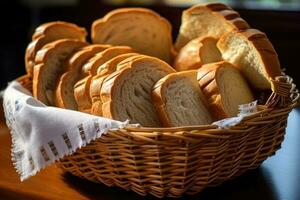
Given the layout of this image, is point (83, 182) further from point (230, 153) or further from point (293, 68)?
point (293, 68)

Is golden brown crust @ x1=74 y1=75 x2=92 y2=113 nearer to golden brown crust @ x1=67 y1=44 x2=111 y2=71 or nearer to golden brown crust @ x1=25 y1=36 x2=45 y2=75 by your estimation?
golden brown crust @ x1=67 y1=44 x2=111 y2=71

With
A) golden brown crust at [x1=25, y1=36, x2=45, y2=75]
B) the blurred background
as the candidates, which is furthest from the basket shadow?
the blurred background

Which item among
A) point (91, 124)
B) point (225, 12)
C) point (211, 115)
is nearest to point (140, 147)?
point (91, 124)

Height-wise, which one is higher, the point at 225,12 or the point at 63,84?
the point at 225,12

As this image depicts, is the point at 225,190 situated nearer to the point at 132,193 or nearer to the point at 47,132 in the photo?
the point at 132,193

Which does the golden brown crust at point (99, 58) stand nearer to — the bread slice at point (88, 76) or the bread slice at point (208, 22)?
the bread slice at point (88, 76)

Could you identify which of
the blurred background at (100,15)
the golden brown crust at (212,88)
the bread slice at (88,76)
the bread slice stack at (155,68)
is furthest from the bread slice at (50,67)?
the blurred background at (100,15)
